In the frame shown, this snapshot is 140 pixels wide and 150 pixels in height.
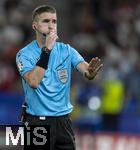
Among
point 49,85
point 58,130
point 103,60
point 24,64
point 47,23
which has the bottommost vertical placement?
point 58,130

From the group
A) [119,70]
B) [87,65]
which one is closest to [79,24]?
[119,70]

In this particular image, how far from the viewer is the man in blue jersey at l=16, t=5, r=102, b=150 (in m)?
8.09

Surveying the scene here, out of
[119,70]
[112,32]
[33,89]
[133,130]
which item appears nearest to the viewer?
[33,89]

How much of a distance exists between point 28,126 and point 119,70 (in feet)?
26.7

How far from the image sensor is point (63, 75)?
824cm

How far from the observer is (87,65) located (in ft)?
27.4

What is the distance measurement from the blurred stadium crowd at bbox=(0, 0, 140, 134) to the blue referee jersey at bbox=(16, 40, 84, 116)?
691cm

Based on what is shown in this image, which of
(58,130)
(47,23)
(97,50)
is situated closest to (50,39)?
(47,23)

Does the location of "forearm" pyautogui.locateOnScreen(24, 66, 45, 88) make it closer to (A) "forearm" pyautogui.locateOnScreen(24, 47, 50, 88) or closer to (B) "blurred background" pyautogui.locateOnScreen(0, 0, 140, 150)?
(A) "forearm" pyautogui.locateOnScreen(24, 47, 50, 88)

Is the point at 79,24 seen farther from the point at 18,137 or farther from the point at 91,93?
the point at 18,137

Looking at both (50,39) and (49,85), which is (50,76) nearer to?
(49,85)

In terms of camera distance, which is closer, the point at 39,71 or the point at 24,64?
the point at 39,71

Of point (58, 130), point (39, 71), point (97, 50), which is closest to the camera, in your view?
point (39, 71)

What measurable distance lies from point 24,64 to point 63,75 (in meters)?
0.45
